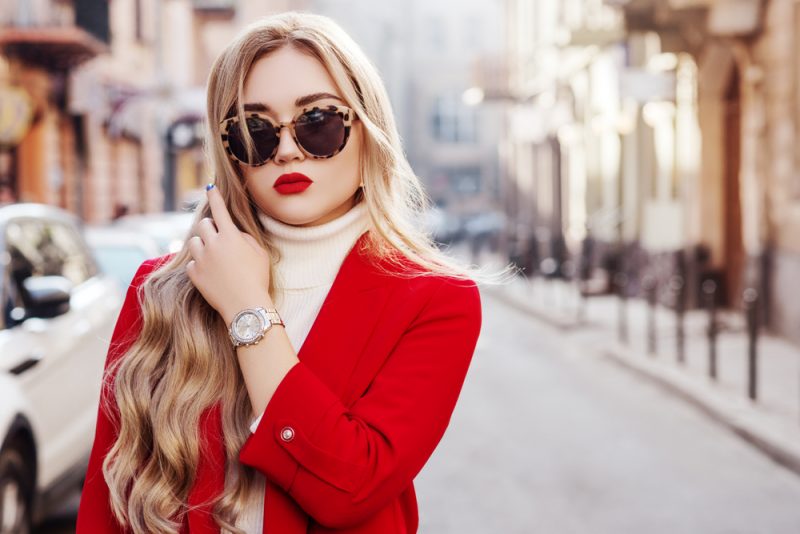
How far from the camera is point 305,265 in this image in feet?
6.53

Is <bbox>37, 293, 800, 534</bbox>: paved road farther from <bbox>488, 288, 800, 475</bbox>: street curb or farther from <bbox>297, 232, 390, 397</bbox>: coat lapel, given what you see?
<bbox>297, 232, 390, 397</bbox>: coat lapel

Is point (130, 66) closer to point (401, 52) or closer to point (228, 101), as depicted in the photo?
point (228, 101)

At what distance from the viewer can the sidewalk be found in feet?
29.0

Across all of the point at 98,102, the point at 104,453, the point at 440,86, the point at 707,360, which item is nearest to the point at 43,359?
the point at 104,453

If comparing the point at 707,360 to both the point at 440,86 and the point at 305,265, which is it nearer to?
the point at 305,265

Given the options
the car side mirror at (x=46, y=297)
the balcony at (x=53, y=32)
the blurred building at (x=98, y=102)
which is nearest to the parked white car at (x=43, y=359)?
the car side mirror at (x=46, y=297)

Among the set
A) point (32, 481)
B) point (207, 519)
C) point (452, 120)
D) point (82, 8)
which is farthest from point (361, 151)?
point (452, 120)

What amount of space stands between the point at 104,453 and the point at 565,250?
2396 cm

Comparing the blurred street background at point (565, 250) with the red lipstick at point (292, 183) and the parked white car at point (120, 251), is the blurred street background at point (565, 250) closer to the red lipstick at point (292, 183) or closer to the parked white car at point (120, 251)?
the parked white car at point (120, 251)

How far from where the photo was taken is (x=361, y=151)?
2027mm

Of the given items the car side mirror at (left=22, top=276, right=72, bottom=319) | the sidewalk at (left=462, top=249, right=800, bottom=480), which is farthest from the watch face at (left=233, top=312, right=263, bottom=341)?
the car side mirror at (left=22, top=276, right=72, bottom=319)

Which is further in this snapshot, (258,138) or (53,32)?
(53,32)

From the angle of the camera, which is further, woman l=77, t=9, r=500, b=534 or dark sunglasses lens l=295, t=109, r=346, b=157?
dark sunglasses lens l=295, t=109, r=346, b=157

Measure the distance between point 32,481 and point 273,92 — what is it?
3.94m
